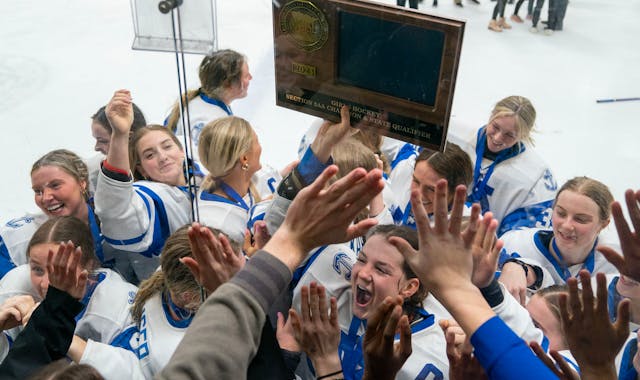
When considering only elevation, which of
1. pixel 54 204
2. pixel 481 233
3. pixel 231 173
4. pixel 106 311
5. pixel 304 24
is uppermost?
pixel 304 24

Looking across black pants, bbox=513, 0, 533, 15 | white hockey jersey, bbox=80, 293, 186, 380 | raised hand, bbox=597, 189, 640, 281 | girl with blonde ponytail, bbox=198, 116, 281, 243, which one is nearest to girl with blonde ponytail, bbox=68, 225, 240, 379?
white hockey jersey, bbox=80, 293, 186, 380

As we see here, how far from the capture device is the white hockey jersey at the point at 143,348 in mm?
963

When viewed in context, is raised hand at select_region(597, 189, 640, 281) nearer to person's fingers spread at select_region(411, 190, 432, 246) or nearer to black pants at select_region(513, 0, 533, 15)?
person's fingers spread at select_region(411, 190, 432, 246)

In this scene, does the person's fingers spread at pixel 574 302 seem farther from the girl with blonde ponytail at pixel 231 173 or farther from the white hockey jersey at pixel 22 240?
the white hockey jersey at pixel 22 240

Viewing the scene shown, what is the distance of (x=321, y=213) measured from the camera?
0.74m

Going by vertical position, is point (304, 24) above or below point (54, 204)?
above

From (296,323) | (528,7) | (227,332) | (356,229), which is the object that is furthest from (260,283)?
(528,7)

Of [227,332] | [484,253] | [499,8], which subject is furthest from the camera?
[499,8]

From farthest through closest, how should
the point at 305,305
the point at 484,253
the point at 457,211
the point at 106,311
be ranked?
the point at 106,311 < the point at 305,305 < the point at 484,253 < the point at 457,211

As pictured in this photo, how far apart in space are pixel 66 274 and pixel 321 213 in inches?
18.8

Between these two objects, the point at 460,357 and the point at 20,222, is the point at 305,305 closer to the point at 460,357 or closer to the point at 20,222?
the point at 460,357

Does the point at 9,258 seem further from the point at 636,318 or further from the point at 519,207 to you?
the point at 636,318

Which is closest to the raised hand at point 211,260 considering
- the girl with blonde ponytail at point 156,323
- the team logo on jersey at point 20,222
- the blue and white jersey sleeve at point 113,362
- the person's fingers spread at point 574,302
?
the girl with blonde ponytail at point 156,323

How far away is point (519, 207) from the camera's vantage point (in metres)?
1.34
